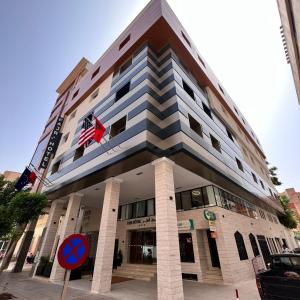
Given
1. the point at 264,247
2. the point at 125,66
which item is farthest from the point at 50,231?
the point at 264,247

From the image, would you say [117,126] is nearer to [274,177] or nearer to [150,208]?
[150,208]

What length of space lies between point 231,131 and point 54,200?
21.2 metres

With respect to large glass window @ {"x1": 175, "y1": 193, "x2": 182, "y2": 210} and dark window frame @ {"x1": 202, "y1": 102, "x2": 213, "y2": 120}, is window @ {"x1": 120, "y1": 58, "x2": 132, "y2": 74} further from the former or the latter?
large glass window @ {"x1": 175, "y1": 193, "x2": 182, "y2": 210}

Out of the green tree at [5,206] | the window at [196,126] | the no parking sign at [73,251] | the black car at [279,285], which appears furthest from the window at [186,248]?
the green tree at [5,206]

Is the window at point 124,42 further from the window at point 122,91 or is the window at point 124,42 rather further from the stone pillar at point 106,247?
the stone pillar at point 106,247

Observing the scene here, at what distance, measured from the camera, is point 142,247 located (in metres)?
17.1

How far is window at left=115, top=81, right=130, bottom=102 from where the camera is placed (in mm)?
14505

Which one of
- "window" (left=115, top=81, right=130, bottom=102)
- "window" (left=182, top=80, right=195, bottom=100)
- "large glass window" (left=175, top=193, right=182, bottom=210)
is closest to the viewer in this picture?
"window" (left=182, top=80, right=195, bottom=100)

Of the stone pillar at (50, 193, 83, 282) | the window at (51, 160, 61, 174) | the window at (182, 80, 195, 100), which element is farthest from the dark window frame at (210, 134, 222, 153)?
the window at (51, 160, 61, 174)

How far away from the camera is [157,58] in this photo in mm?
15539

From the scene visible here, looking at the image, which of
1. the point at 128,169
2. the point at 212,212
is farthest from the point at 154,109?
the point at 212,212

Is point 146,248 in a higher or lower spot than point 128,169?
lower

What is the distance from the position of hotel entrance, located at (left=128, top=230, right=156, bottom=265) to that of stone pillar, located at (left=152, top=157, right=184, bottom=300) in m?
8.85

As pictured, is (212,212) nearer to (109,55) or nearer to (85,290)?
(85,290)
